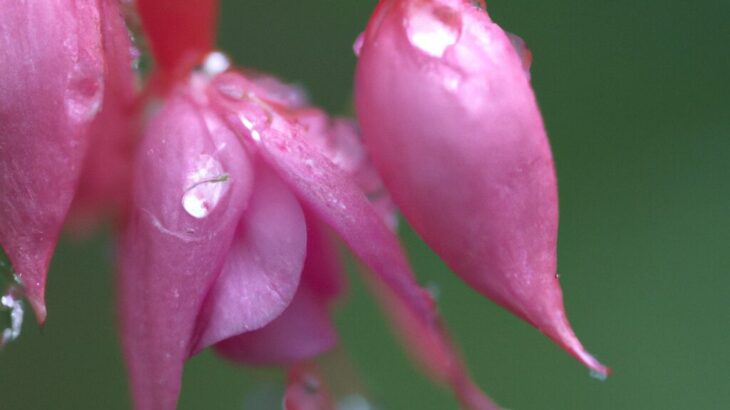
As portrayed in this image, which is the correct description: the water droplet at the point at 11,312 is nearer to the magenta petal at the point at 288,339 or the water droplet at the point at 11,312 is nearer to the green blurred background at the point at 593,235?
the magenta petal at the point at 288,339

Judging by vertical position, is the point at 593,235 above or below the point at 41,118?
below

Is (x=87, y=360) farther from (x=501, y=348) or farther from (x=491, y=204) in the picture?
(x=491, y=204)

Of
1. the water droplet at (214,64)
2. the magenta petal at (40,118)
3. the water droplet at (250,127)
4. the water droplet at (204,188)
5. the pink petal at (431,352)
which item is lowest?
the pink petal at (431,352)

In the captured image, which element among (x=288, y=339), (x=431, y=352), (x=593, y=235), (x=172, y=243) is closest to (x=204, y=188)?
(x=172, y=243)

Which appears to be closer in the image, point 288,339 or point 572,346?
point 572,346

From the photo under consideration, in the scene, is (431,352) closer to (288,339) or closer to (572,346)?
(288,339)

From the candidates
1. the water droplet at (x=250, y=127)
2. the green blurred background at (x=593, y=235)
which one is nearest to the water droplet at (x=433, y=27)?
the water droplet at (x=250, y=127)

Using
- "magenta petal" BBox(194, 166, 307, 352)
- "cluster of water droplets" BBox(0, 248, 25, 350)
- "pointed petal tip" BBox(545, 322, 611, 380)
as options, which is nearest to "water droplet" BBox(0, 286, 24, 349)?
"cluster of water droplets" BBox(0, 248, 25, 350)

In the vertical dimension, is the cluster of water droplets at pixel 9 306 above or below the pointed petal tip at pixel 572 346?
below
